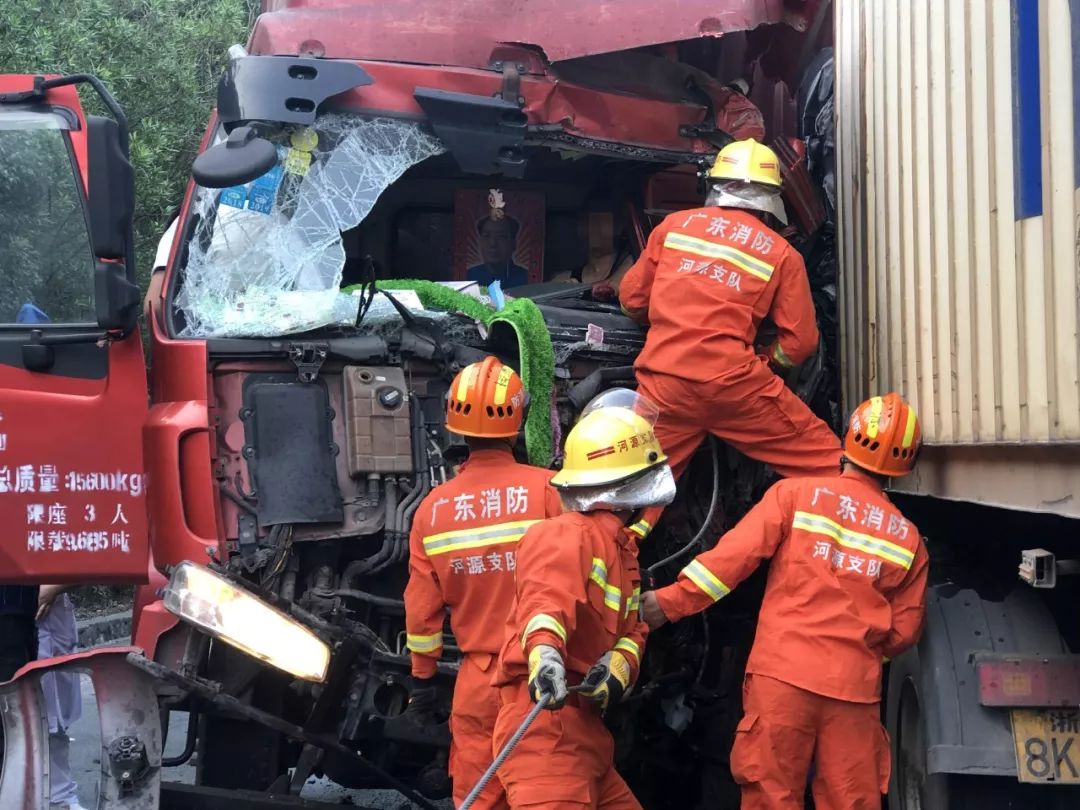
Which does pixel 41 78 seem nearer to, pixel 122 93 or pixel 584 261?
pixel 584 261

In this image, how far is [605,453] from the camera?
3525 millimetres

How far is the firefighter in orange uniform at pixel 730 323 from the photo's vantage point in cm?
427

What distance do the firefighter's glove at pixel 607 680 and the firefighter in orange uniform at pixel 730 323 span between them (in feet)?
2.43

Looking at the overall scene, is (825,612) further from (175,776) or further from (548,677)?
(175,776)

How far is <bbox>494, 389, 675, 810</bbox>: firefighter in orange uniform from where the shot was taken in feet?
10.7

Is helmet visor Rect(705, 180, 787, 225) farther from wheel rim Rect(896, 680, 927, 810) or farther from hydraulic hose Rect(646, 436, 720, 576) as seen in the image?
wheel rim Rect(896, 680, 927, 810)

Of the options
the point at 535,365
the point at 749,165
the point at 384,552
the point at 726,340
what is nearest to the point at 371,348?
the point at 535,365

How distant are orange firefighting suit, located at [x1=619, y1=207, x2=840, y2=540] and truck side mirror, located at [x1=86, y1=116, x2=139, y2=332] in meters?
1.64

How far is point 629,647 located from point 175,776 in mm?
3099

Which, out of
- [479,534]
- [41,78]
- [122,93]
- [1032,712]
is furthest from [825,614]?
[122,93]

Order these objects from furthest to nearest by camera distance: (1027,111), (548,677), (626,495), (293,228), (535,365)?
(293,228), (535,365), (626,495), (548,677), (1027,111)

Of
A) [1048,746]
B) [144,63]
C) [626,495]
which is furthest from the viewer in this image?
[144,63]

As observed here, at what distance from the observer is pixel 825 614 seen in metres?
3.73

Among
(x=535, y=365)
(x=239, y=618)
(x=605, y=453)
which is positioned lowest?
(x=239, y=618)
